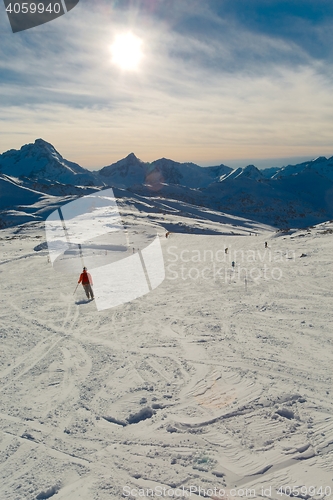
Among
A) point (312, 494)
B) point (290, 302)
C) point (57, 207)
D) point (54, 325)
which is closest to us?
point (312, 494)

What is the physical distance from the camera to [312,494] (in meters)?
4.64

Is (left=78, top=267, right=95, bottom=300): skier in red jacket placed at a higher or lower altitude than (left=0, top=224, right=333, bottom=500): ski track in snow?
higher

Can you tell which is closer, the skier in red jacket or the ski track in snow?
the ski track in snow

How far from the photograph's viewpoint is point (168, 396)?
7094 mm

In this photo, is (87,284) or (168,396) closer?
(168,396)

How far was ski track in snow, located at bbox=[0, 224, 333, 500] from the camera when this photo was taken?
203 inches

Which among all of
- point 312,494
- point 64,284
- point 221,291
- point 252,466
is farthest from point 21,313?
point 312,494

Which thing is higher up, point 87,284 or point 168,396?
point 87,284

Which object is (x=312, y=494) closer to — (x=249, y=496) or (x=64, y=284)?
(x=249, y=496)

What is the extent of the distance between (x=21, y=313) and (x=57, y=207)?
3885 inches

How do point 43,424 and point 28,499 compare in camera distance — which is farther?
point 43,424

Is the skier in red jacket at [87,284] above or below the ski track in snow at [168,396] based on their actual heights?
above

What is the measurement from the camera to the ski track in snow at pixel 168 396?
5.16 m

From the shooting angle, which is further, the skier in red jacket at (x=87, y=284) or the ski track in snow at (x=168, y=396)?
the skier in red jacket at (x=87, y=284)
